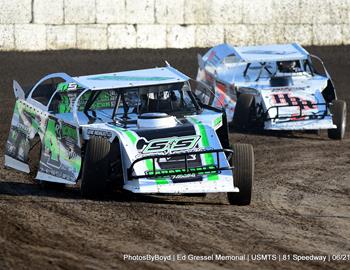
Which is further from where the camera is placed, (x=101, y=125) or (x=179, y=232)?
(x=101, y=125)

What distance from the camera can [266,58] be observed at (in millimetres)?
16047

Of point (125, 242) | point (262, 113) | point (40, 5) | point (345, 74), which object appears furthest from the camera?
point (345, 74)

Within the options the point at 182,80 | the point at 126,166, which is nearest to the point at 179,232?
the point at 126,166

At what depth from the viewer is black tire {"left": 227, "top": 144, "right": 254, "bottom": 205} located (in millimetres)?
9742

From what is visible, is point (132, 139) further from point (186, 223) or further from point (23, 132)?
point (23, 132)

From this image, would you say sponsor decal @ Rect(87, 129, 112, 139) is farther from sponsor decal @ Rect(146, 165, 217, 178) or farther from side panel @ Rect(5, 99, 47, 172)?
side panel @ Rect(5, 99, 47, 172)

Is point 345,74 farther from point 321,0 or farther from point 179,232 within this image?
point 179,232

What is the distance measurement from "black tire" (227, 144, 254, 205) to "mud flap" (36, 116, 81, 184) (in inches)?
61.7

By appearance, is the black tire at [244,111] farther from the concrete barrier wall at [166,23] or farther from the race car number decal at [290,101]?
the concrete barrier wall at [166,23]

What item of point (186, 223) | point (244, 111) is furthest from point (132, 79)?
point (244, 111)

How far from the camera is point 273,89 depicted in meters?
15.6

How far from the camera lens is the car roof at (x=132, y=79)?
1082 cm

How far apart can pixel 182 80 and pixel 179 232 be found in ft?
9.84

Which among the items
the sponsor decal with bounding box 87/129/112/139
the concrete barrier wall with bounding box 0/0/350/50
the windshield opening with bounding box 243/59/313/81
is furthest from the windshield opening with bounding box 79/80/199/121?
the concrete barrier wall with bounding box 0/0/350/50
